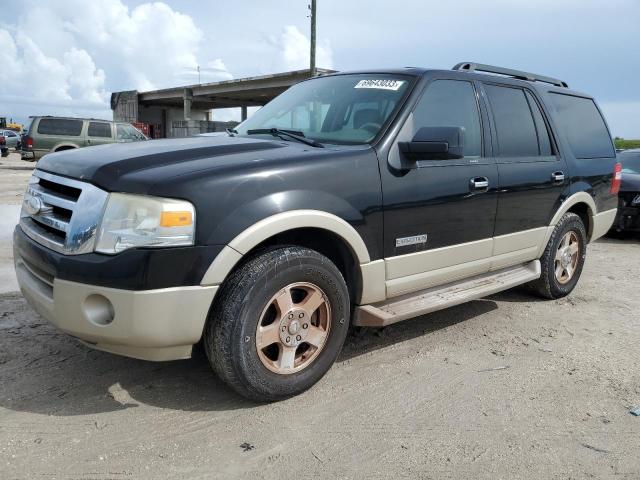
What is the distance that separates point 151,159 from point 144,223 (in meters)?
0.44

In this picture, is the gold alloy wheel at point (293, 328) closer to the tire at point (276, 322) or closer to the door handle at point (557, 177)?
the tire at point (276, 322)

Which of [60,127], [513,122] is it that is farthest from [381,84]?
[60,127]

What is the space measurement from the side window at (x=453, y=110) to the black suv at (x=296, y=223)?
12mm

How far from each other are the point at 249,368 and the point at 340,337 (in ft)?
2.10

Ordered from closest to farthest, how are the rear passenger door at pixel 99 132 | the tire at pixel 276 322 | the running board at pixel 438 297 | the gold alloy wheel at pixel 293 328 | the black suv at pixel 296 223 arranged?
the black suv at pixel 296 223, the tire at pixel 276 322, the gold alloy wheel at pixel 293 328, the running board at pixel 438 297, the rear passenger door at pixel 99 132

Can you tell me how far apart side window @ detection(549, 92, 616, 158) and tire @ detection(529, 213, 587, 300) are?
655 mm

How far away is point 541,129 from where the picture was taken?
476 centimetres

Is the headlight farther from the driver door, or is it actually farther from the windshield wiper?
the driver door

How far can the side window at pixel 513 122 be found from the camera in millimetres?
4293

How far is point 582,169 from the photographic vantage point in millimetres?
5117

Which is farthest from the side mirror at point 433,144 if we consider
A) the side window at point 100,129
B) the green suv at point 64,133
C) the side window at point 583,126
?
the side window at point 100,129

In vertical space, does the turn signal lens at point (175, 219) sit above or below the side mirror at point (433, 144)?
below

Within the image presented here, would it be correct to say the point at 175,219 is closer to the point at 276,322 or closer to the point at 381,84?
the point at 276,322

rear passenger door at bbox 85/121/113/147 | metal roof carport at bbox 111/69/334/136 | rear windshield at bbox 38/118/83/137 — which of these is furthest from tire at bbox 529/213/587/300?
metal roof carport at bbox 111/69/334/136
